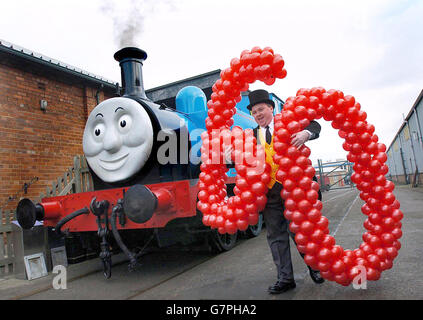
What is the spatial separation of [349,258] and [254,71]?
1.58 meters

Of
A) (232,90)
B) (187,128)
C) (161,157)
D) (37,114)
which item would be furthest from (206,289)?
(37,114)

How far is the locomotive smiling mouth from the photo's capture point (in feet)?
11.8

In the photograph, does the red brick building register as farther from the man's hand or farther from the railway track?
the man's hand

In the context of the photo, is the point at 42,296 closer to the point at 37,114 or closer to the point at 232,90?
the point at 232,90

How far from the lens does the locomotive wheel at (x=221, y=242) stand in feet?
13.5

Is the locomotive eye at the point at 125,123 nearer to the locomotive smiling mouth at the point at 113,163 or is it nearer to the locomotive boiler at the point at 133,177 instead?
the locomotive boiler at the point at 133,177

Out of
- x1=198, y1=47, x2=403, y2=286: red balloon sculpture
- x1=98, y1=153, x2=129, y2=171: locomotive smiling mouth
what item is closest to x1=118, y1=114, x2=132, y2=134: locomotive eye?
x1=98, y1=153, x2=129, y2=171: locomotive smiling mouth

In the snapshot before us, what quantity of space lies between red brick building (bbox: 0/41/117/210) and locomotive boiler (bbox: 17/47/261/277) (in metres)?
2.14

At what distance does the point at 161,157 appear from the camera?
3.62 m

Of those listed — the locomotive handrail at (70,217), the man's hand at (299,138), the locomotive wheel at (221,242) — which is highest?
the man's hand at (299,138)

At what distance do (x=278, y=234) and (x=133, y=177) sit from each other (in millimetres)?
1781

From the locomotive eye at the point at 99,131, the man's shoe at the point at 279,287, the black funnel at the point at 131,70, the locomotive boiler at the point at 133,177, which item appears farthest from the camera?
the black funnel at the point at 131,70

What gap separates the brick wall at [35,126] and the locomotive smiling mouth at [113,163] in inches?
104

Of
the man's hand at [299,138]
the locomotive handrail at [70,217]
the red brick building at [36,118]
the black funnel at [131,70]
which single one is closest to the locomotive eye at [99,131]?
the black funnel at [131,70]
